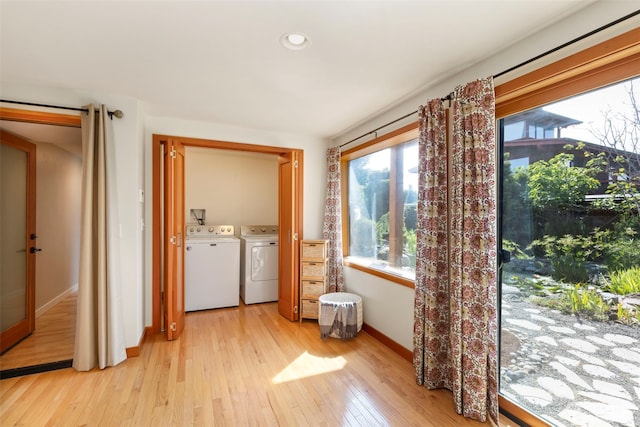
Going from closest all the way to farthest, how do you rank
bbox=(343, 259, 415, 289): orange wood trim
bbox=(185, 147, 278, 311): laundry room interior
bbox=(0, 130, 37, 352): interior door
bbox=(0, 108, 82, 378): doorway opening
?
bbox=(0, 108, 82, 378): doorway opening, bbox=(343, 259, 415, 289): orange wood trim, bbox=(0, 130, 37, 352): interior door, bbox=(185, 147, 278, 311): laundry room interior

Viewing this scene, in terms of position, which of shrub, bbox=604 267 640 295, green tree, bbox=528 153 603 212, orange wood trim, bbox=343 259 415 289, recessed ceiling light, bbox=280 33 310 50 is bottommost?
orange wood trim, bbox=343 259 415 289

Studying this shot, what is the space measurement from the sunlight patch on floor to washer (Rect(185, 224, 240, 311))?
5.58 feet

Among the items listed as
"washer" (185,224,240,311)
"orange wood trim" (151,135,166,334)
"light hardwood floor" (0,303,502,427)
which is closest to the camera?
"light hardwood floor" (0,303,502,427)

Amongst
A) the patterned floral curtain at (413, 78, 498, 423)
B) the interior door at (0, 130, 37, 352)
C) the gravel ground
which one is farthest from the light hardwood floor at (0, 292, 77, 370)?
the gravel ground

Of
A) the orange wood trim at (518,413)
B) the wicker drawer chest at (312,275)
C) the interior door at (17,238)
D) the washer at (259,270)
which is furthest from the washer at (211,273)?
the orange wood trim at (518,413)

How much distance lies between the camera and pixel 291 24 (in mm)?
1559

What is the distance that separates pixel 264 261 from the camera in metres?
4.21

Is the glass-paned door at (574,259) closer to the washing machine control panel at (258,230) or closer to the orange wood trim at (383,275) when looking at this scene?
the orange wood trim at (383,275)

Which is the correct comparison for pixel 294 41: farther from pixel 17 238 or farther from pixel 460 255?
pixel 17 238

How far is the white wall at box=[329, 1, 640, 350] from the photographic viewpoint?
1357 mm

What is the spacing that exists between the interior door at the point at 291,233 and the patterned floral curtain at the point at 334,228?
382 millimetres

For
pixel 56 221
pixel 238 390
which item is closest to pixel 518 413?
pixel 238 390

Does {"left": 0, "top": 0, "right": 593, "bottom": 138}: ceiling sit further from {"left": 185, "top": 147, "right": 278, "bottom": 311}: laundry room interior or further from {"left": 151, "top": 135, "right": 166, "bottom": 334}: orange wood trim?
{"left": 185, "top": 147, "right": 278, "bottom": 311}: laundry room interior

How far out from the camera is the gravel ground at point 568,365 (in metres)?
1.39
